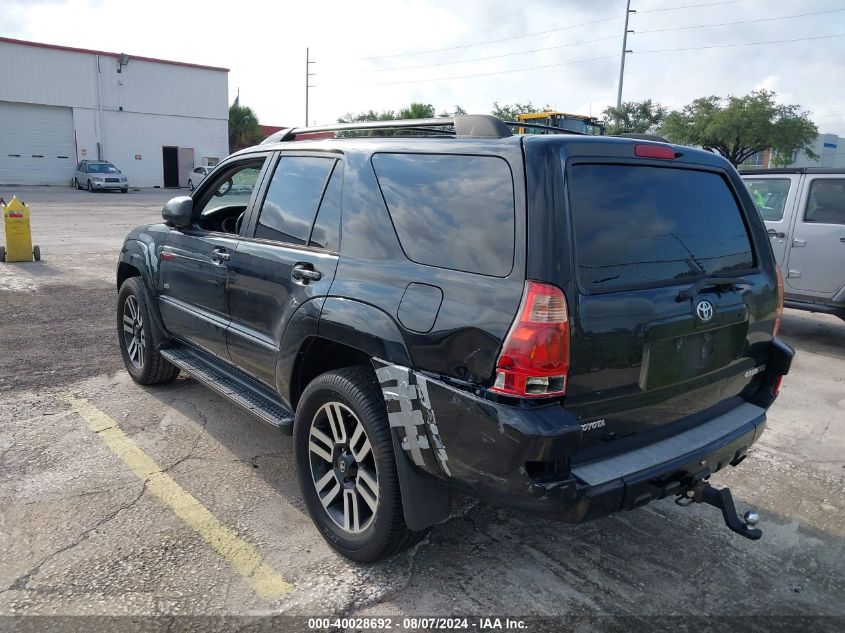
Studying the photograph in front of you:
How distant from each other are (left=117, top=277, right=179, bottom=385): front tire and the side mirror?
2.75 feet

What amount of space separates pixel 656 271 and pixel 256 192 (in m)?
2.36

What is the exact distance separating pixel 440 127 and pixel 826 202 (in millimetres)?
6071

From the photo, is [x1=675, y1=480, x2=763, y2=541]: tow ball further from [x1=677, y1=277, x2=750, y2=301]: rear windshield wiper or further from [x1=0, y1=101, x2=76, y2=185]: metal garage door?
[x1=0, y1=101, x2=76, y2=185]: metal garage door

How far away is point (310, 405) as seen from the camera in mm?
3238

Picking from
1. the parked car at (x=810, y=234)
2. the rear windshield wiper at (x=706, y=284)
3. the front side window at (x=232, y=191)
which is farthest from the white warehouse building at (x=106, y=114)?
the rear windshield wiper at (x=706, y=284)

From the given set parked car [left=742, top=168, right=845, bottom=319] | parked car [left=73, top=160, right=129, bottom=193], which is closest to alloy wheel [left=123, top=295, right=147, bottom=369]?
parked car [left=742, top=168, right=845, bottom=319]

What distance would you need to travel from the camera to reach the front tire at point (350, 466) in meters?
2.85

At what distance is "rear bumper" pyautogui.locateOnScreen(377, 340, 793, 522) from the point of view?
2.38 meters

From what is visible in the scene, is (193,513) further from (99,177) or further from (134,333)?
(99,177)

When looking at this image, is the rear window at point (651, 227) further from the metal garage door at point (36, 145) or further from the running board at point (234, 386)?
the metal garage door at point (36, 145)

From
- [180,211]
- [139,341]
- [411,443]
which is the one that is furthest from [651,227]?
[139,341]

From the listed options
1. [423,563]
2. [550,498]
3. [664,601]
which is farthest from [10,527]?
[664,601]

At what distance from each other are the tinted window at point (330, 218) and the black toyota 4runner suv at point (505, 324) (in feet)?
0.04

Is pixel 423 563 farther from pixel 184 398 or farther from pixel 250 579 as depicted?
pixel 184 398
